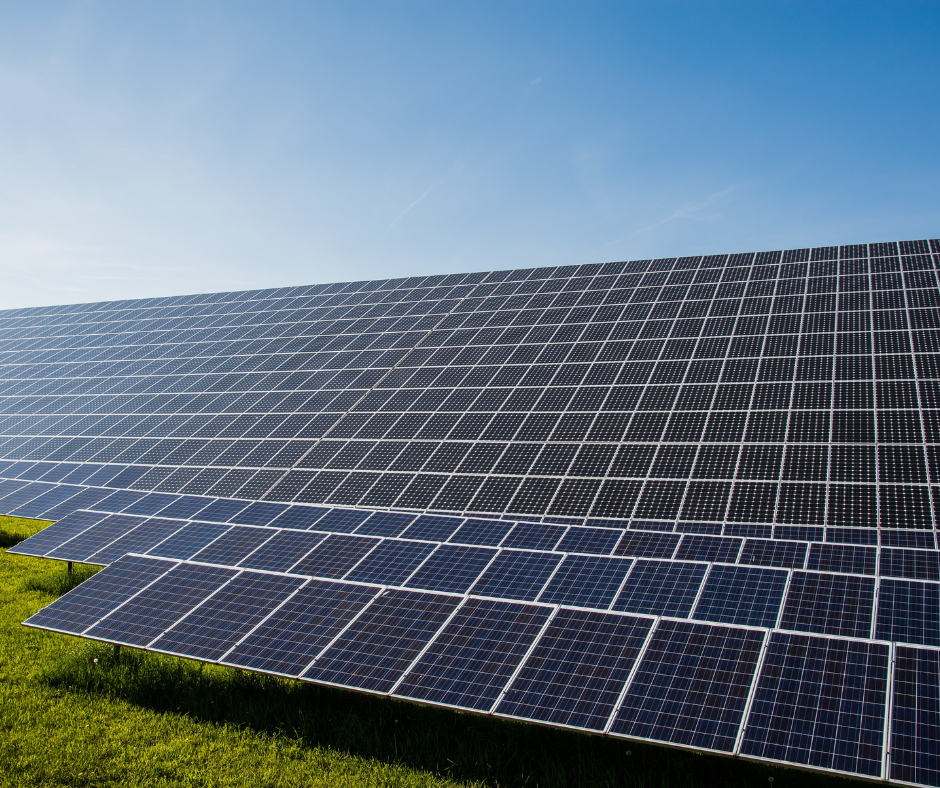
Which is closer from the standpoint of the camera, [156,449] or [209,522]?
[209,522]

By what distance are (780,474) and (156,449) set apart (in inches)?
769

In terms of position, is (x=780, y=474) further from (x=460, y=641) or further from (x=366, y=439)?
(x=366, y=439)

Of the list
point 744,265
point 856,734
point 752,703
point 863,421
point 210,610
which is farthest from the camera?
point 744,265

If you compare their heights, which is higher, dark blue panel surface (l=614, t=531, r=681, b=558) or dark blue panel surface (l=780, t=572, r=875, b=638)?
dark blue panel surface (l=780, t=572, r=875, b=638)

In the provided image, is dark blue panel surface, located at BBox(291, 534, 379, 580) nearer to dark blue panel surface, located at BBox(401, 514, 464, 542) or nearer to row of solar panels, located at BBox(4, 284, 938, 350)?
dark blue panel surface, located at BBox(401, 514, 464, 542)

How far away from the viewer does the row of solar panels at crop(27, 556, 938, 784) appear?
7973 millimetres

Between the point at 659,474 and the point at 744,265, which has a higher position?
the point at 744,265

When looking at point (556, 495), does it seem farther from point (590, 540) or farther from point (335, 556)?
point (335, 556)

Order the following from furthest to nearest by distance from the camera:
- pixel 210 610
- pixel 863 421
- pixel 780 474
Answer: pixel 863 421 < pixel 780 474 < pixel 210 610

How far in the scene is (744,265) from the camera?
28062 millimetres

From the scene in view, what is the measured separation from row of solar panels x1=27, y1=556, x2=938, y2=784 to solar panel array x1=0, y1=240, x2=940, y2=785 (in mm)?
43

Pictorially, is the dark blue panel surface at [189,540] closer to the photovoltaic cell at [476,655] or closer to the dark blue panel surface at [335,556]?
the dark blue panel surface at [335,556]

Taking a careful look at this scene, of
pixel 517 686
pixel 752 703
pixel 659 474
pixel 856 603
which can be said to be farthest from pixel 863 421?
pixel 517 686

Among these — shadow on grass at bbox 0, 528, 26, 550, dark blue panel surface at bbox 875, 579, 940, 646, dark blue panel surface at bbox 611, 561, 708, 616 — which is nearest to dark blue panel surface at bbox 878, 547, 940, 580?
dark blue panel surface at bbox 875, 579, 940, 646
